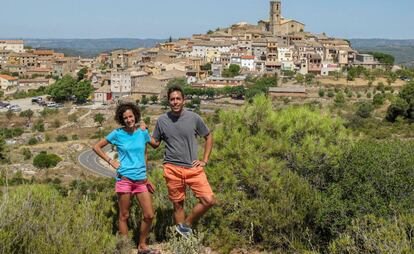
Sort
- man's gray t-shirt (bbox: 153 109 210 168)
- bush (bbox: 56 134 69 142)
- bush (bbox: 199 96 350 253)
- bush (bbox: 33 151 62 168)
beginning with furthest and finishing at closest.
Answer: bush (bbox: 56 134 69 142)
bush (bbox: 33 151 62 168)
bush (bbox: 199 96 350 253)
man's gray t-shirt (bbox: 153 109 210 168)

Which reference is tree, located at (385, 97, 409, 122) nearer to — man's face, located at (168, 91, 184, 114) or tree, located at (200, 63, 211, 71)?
tree, located at (200, 63, 211, 71)

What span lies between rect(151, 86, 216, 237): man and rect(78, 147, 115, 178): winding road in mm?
24118

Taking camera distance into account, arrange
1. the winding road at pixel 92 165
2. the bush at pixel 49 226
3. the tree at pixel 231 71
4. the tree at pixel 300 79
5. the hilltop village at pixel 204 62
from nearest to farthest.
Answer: the bush at pixel 49 226
the winding road at pixel 92 165
the tree at pixel 300 79
the hilltop village at pixel 204 62
the tree at pixel 231 71

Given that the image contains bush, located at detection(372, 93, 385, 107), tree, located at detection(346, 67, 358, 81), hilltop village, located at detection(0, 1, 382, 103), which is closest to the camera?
bush, located at detection(372, 93, 385, 107)

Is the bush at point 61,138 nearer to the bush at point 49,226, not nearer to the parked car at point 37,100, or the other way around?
the parked car at point 37,100

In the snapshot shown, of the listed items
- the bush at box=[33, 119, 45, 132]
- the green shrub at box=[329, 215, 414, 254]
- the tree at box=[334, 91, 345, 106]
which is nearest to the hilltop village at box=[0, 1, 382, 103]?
the bush at box=[33, 119, 45, 132]

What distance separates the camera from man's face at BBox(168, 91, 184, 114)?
4594 mm

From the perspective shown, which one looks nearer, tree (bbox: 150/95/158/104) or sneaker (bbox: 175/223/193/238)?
sneaker (bbox: 175/223/193/238)

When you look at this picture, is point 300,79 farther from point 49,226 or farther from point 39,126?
point 49,226

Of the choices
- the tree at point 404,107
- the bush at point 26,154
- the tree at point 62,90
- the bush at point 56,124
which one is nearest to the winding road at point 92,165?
the bush at point 26,154

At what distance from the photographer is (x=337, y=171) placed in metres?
6.14

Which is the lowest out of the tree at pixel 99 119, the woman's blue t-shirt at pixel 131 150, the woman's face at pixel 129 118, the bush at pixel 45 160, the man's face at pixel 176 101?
the bush at pixel 45 160

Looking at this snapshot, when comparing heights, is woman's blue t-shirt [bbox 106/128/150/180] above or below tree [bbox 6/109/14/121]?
above

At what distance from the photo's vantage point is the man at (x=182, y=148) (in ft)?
15.2
